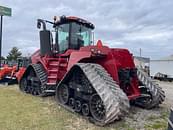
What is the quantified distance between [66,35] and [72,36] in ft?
0.91

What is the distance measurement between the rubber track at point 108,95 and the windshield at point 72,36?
3.05 meters

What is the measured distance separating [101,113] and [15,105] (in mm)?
3290

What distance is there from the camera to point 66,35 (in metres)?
10.3

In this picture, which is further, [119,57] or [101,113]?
[119,57]

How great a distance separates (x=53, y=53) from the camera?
429 inches

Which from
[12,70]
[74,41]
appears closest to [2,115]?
[74,41]

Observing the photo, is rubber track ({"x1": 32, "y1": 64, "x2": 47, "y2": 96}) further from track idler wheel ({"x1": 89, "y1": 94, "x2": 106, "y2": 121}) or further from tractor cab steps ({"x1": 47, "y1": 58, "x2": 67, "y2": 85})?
track idler wheel ({"x1": 89, "y1": 94, "x2": 106, "y2": 121})

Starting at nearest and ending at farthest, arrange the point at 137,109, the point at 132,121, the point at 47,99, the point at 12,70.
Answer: the point at 132,121 < the point at 137,109 < the point at 47,99 < the point at 12,70

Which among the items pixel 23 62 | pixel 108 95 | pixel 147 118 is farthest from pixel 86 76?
pixel 23 62

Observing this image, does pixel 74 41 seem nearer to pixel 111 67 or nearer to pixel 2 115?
pixel 111 67

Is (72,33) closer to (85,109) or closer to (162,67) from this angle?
(85,109)

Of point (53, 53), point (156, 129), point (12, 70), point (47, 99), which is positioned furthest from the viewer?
point (12, 70)

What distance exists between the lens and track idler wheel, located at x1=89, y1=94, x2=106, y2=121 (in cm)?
682

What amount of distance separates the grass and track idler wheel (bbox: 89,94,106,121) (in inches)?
10.3
